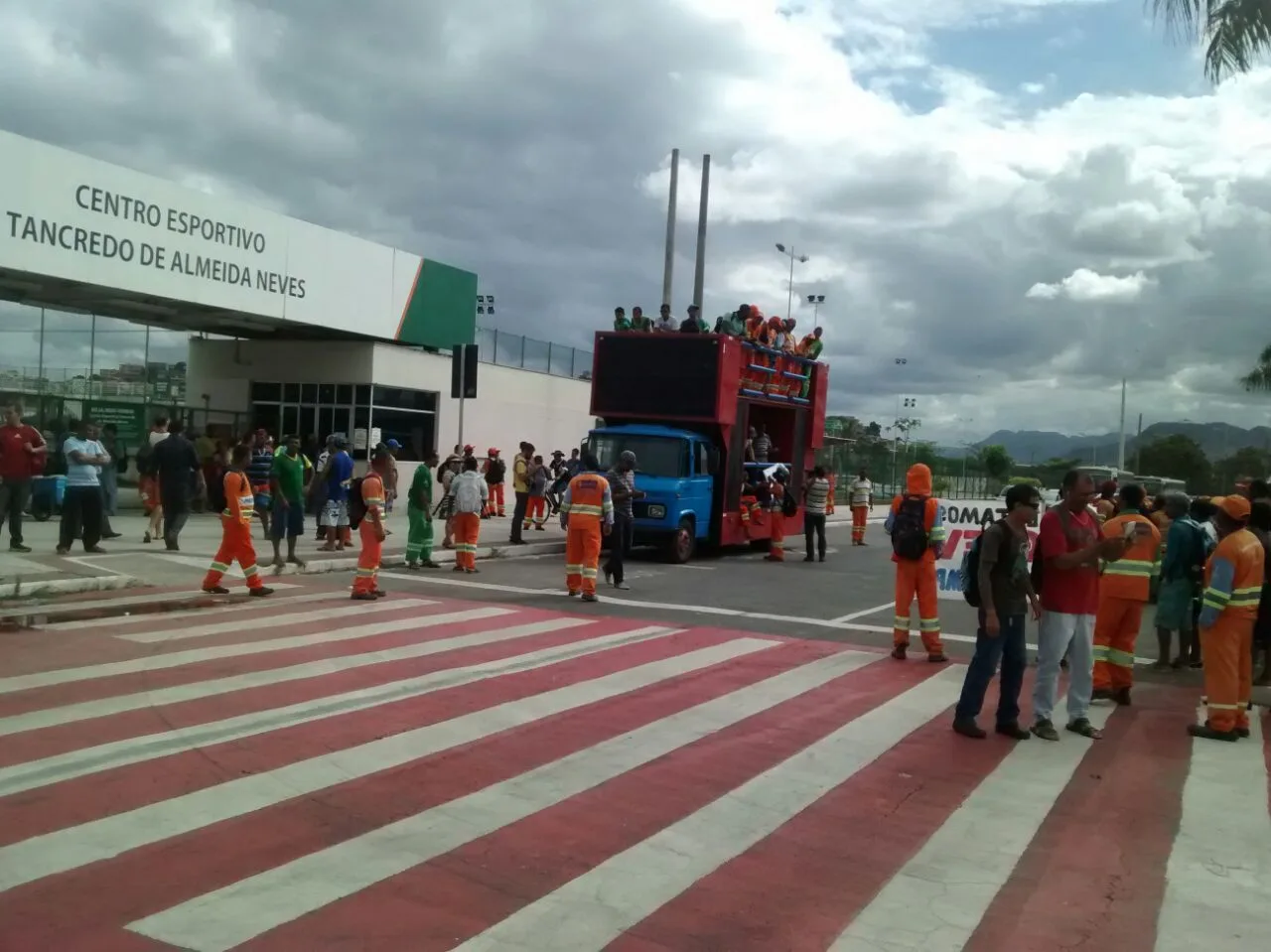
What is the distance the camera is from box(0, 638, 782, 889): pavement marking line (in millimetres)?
4961

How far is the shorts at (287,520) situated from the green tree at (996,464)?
33.0 meters

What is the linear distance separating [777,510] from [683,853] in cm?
1652

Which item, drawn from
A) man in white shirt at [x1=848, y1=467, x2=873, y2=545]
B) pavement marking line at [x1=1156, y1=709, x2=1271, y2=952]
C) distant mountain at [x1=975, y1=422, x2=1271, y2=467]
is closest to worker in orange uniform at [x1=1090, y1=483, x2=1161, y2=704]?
pavement marking line at [x1=1156, y1=709, x2=1271, y2=952]

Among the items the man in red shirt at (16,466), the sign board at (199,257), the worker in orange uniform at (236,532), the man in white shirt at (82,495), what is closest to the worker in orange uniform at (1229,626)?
the worker in orange uniform at (236,532)

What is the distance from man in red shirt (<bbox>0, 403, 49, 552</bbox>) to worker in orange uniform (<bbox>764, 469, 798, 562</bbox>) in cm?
1242

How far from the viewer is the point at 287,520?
15.3 m

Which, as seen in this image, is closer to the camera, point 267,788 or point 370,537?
point 267,788

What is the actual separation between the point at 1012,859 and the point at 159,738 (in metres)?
4.99

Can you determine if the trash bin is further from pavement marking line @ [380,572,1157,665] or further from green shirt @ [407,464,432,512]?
pavement marking line @ [380,572,1157,665]

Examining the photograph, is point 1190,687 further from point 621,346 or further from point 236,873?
point 621,346

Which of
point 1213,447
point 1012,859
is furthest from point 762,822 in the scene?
point 1213,447

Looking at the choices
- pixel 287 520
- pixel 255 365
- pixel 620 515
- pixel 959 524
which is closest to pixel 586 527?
pixel 620 515

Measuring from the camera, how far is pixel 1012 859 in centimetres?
549

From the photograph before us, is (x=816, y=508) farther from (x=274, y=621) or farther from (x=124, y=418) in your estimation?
(x=124, y=418)
